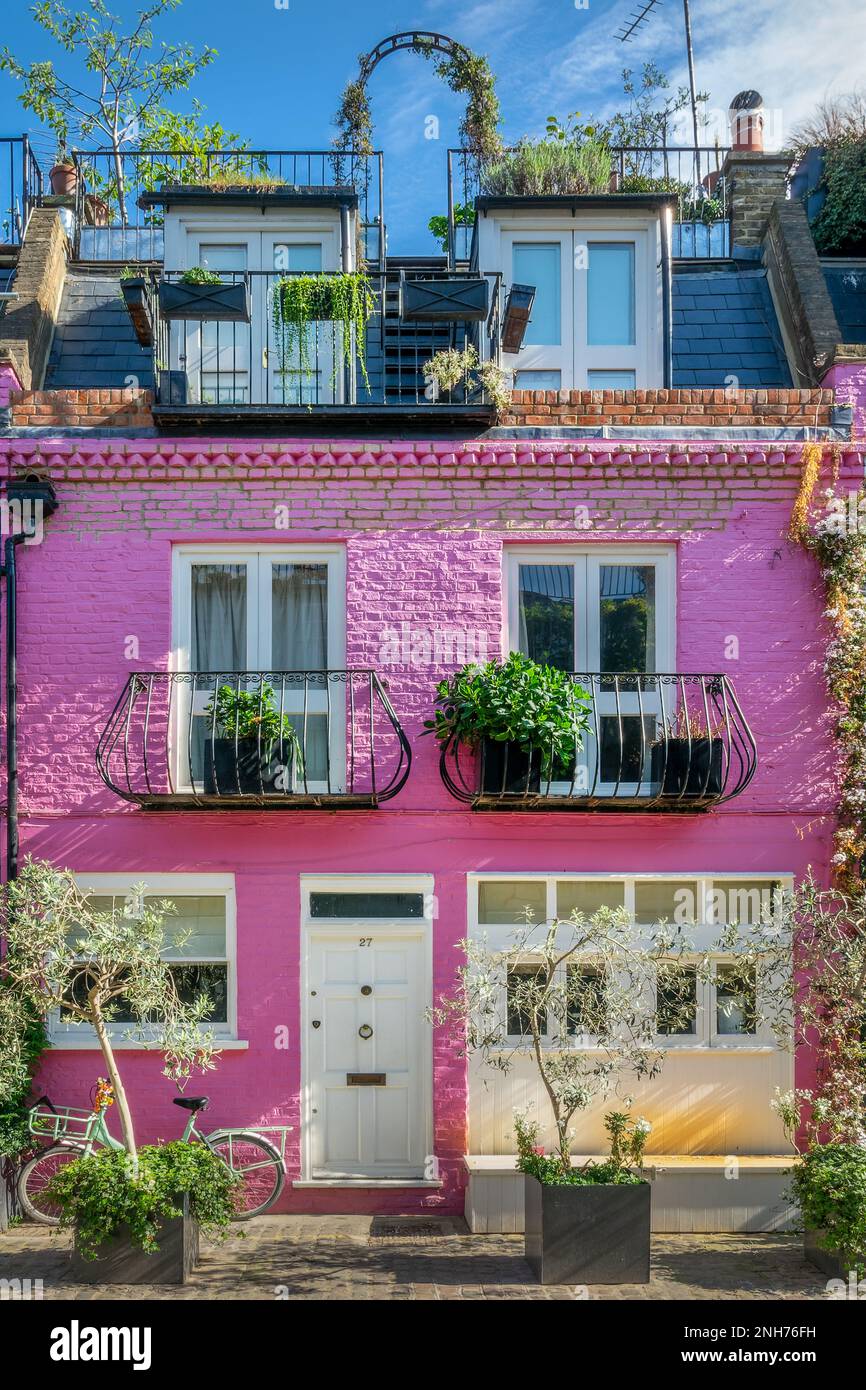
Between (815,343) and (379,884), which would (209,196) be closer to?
(815,343)

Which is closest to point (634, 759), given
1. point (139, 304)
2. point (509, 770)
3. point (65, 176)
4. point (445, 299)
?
point (509, 770)

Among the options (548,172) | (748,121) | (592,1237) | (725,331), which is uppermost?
(748,121)

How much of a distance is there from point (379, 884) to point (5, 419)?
479cm

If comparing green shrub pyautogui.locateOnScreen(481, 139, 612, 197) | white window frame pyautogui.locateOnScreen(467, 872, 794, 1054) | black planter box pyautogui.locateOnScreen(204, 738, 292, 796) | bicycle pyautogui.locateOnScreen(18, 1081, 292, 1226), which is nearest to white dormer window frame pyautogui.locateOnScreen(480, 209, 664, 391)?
green shrub pyautogui.locateOnScreen(481, 139, 612, 197)

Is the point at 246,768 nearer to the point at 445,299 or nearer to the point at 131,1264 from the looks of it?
the point at 131,1264

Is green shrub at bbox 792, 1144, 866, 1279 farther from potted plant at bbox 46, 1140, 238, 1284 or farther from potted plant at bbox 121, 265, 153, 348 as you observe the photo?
potted plant at bbox 121, 265, 153, 348

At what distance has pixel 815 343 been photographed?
11625 mm

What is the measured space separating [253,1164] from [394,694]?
374 cm

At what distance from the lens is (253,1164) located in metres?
10.4

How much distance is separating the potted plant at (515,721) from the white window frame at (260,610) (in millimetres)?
951

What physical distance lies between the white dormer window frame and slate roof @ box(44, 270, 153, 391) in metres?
3.27

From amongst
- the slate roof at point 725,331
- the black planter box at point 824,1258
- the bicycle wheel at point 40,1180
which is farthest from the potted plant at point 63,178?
the black planter box at point 824,1258

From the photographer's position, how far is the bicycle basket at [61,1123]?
9.95 m

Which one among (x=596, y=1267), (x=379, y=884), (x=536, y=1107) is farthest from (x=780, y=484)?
(x=596, y=1267)
